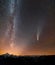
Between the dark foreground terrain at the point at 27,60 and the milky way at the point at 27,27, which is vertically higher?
the milky way at the point at 27,27

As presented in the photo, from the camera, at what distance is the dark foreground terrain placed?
10.3 ft

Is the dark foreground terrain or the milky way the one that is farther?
the milky way

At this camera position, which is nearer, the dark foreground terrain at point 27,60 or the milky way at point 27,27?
the dark foreground terrain at point 27,60

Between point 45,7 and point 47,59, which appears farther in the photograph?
point 45,7

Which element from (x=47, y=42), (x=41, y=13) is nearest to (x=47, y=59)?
(x=47, y=42)

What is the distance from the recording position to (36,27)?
4207mm

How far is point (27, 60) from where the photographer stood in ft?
10.4

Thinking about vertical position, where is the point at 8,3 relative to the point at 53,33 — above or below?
above

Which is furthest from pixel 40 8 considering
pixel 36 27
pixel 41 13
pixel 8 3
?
pixel 8 3

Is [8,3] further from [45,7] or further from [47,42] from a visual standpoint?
[47,42]

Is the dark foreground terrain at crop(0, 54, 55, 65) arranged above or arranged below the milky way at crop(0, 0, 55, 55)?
below

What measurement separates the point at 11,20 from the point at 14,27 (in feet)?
0.52

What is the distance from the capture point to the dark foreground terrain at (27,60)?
3129mm

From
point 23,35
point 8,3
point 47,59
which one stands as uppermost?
point 8,3
